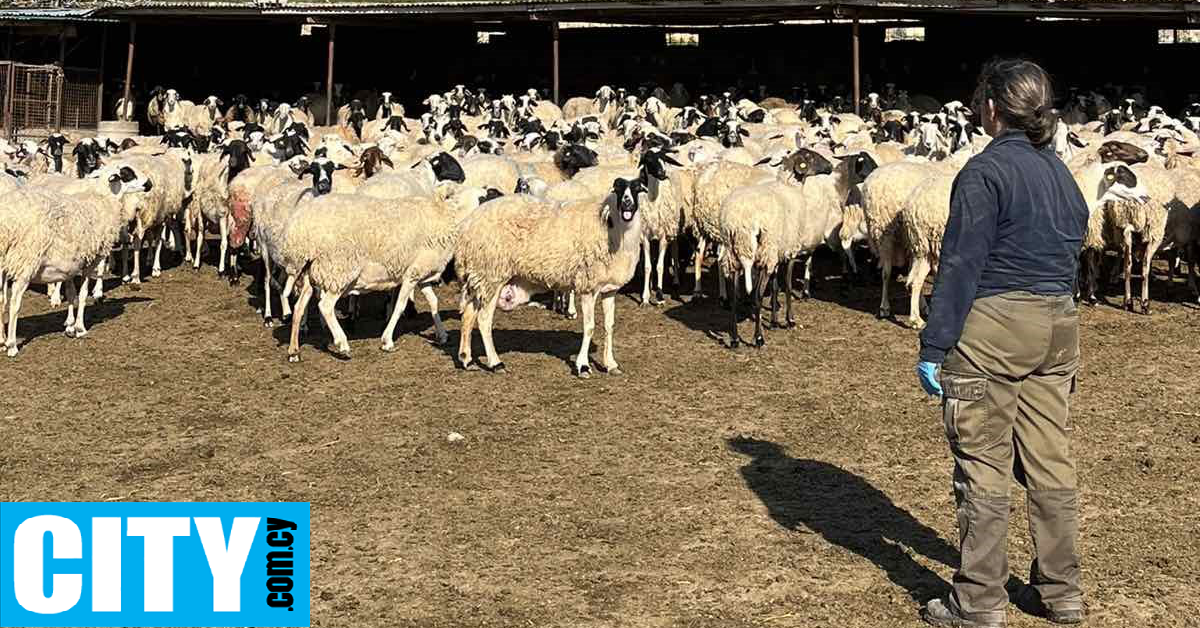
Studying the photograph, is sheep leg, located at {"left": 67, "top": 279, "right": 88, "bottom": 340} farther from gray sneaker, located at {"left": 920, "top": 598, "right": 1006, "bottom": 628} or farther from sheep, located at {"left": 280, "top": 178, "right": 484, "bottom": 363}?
gray sneaker, located at {"left": 920, "top": 598, "right": 1006, "bottom": 628}

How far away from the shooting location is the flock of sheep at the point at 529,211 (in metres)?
11.5

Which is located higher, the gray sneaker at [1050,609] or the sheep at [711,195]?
the sheep at [711,195]

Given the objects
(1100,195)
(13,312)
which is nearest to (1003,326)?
(1100,195)

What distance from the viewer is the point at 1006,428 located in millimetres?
5629

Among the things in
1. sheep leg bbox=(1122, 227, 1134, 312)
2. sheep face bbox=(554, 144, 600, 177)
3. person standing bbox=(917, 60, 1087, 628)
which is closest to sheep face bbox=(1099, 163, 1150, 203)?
sheep leg bbox=(1122, 227, 1134, 312)

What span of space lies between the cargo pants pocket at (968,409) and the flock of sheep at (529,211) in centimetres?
564

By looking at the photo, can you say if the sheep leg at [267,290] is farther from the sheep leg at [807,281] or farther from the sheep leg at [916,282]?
the sheep leg at [916,282]

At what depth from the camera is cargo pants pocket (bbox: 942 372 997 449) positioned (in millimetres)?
5571

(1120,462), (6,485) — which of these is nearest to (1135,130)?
(1120,462)

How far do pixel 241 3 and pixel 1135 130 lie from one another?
19.9 meters

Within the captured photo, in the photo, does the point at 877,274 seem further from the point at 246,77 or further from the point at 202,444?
the point at 246,77

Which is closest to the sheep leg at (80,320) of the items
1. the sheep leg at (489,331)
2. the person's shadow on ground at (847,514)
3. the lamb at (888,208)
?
the sheep leg at (489,331)

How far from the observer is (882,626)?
607 cm

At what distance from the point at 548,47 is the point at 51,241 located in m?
26.9
